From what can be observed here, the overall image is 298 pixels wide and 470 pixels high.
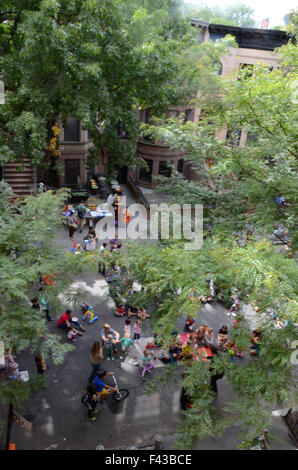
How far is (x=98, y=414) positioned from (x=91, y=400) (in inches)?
30.5

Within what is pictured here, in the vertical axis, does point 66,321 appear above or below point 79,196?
below

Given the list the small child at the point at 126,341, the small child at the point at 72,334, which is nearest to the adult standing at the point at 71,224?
the small child at the point at 72,334

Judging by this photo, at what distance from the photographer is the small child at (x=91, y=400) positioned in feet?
31.1

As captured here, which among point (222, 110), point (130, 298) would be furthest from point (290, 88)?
point (130, 298)

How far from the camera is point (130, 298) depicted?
8656 mm

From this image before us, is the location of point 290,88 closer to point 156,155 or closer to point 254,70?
point 254,70

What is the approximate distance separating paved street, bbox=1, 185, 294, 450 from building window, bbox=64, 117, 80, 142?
50.2ft

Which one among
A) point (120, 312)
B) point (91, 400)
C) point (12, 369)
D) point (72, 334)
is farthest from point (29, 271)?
point (120, 312)

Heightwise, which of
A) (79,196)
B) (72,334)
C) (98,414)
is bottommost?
(98,414)

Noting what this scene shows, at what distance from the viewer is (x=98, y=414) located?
32.8ft

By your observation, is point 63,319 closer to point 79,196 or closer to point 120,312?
point 120,312

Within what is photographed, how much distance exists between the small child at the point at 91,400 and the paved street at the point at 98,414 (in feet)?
0.74

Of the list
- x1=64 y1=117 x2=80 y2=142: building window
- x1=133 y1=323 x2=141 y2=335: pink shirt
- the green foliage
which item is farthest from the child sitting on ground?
x1=64 y1=117 x2=80 y2=142: building window

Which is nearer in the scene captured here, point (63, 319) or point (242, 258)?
point (242, 258)
